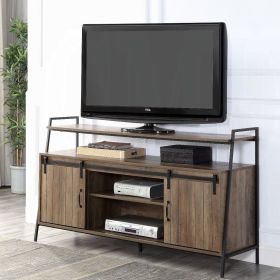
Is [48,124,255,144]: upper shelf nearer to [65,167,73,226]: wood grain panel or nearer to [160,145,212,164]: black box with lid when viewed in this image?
[160,145,212,164]: black box with lid

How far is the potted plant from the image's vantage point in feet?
23.3

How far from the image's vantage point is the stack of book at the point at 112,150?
5.05m

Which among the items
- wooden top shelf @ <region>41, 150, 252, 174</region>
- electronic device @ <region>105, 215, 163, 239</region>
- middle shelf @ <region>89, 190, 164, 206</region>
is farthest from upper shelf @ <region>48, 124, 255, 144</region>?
electronic device @ <region>105, 215, 163, 239</region>

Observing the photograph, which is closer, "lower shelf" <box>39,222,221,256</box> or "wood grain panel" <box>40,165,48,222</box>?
"lower shelf" <box>39,222,221,256</box>

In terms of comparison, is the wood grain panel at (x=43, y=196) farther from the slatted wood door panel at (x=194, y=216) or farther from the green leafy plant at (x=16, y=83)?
the green leafy plant at (x=16, y=83)

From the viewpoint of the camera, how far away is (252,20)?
475cm

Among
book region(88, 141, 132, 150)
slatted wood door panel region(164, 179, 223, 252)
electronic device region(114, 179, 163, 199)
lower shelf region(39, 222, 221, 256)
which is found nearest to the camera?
slatted wood door panel region(164, 179, 223, 252)

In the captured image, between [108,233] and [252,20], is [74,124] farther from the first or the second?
[252,20]

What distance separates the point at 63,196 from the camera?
17.1 feet

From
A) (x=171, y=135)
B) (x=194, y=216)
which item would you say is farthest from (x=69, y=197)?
(x=194, y=216)

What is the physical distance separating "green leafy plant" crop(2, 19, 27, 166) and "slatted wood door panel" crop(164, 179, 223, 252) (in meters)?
2.82

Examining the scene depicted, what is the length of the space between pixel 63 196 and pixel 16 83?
2.24 meters

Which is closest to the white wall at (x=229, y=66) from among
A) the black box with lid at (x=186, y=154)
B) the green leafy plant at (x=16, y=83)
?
the black box with lid at (x=186, y=154)

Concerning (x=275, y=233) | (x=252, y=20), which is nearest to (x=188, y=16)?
(x=252, y=20)
